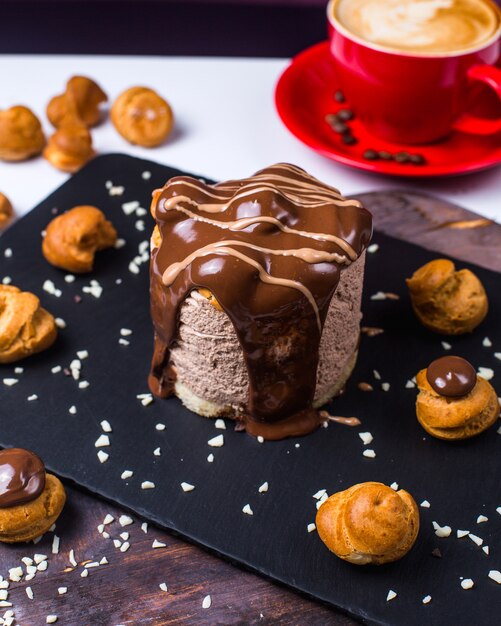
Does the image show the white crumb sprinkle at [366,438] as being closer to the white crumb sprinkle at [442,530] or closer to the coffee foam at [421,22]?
the white crumb sprinkle at [442,530]

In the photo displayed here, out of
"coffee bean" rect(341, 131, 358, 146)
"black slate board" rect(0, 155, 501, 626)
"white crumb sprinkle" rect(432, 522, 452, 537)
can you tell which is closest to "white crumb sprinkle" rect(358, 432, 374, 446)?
"black slate board" rect(0, 155, 501, 626)

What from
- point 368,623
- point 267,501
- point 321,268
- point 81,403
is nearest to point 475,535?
point 368,623

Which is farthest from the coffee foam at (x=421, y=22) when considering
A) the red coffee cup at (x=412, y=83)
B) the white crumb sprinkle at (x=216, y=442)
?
the white crumb sprinkle at (x=216, y=442)

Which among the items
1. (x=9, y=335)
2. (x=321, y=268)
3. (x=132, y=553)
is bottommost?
(x=132, y=553)

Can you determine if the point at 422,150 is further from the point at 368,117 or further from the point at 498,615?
the point at 498,615

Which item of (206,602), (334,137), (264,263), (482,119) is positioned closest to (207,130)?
(334,137)

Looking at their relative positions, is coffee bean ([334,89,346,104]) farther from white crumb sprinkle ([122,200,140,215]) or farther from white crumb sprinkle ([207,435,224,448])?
white crumb sprinkle ([207,435,224,448])
